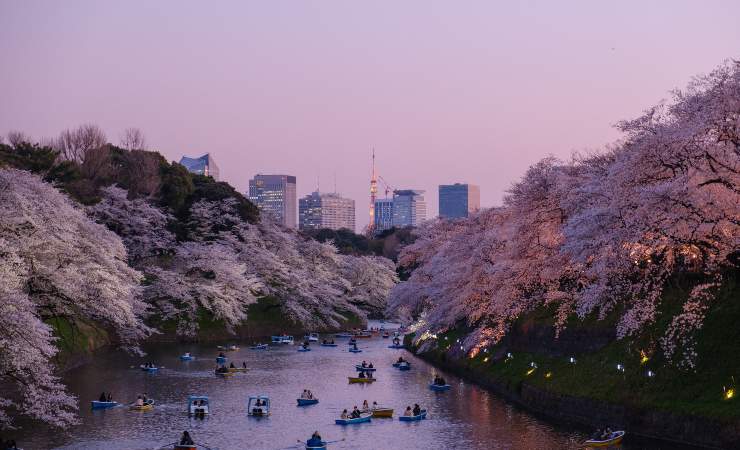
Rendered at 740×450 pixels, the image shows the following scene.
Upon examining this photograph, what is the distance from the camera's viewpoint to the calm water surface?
40469mm

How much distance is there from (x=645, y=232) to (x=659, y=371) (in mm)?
7541

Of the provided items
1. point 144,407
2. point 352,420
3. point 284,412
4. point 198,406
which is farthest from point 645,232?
point 144,407

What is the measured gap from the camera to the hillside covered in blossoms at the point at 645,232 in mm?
34719

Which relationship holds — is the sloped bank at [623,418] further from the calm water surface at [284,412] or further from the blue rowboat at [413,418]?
the blue rowboat at [413,418]

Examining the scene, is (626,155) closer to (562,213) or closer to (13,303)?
(562,213)

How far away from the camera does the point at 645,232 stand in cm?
3541

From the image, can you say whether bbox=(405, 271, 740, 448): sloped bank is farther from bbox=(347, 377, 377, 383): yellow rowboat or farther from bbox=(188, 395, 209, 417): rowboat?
bbox=(188, 395, 209, 417): rowboat

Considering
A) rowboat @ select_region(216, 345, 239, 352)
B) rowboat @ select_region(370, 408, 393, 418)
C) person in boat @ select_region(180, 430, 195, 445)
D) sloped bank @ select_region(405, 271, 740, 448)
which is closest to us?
sloped bank @ select_region(405, 271, 740, 448)

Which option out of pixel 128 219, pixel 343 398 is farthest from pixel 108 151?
pixel 343 398

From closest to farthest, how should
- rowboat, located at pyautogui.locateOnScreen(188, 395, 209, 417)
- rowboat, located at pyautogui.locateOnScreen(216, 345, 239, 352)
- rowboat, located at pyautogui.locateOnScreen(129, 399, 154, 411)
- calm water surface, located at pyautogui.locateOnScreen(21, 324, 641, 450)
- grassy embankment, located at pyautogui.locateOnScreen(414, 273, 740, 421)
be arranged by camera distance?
grassy embankment, located at pyautogui.locateOnScreen(414, 273, 740, 421) < calm water surface, located at pyautogui.locateOnScreen(21, 324, 641, 450) < rowboat, located at pyautogui.locateOnScreen(188, 395, 209, 417) < rowboat, located at pyautogui.locateOnScreen(129, 399, 154, 411) < rowboat, located at pyautogui.locateOnScreen(216, 345, 239, 352)

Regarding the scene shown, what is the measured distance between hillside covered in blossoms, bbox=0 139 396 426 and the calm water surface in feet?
10.4

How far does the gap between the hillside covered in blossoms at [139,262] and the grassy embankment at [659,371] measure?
23.6 meters

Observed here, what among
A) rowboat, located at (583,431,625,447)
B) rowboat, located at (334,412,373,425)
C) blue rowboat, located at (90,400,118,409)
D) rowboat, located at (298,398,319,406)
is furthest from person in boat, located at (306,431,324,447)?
blue rowboat, located at (90,400,118,409)

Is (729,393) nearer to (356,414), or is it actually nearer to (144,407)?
(356,414)
